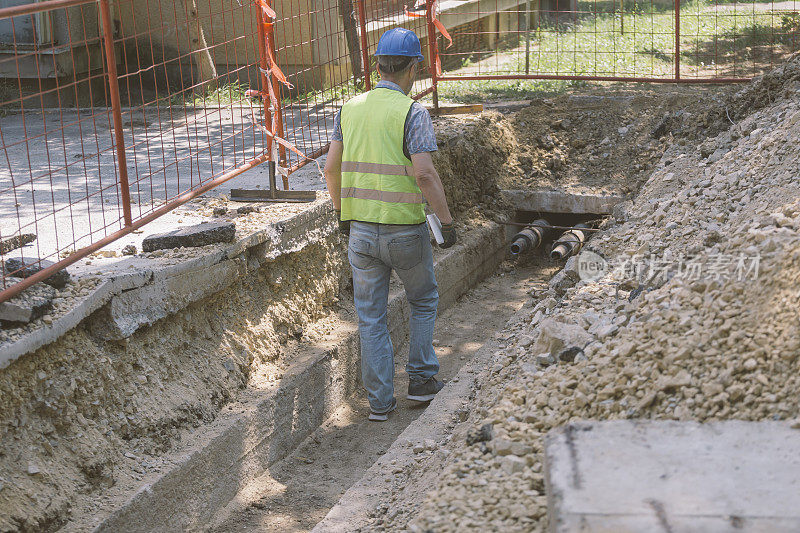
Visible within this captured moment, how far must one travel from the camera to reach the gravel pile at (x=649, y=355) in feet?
10.1

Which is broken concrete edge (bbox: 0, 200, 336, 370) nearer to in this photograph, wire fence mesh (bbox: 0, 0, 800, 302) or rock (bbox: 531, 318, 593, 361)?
wire fence mesh (bbox: 0, 0, 800, 302)

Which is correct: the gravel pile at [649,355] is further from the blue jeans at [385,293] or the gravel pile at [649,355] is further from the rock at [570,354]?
the blue jeans at [385,293]

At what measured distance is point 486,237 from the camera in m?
8.51

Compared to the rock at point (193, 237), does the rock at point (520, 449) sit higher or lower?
lower

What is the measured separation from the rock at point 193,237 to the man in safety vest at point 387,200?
70cm

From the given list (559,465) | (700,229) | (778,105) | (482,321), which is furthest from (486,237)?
(559,465)

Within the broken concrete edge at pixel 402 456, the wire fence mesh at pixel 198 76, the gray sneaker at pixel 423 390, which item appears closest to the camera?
the broken concrete edge at pixel 402 456

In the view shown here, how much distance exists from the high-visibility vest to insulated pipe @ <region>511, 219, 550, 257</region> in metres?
2.99

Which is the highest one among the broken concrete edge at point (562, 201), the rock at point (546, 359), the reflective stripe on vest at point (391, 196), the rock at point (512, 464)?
the reflective stripe on vest at point (391, 196)

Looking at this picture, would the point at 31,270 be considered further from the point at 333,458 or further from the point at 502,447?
the point at 502,447

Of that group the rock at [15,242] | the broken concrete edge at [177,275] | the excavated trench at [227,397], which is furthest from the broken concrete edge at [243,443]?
the rock at [15,242]

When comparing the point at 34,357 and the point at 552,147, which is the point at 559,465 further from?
the point at 552,147

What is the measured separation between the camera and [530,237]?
27.5ft

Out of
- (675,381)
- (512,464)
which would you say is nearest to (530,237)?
(675,381)
